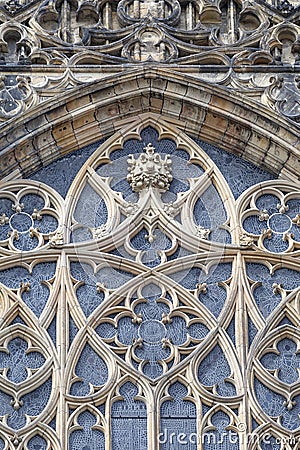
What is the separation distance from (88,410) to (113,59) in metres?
4.56

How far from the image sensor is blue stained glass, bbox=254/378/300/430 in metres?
23.6

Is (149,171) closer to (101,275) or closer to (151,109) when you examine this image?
(151,109)

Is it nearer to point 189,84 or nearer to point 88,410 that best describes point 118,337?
point 88,410

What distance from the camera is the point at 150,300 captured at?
79.7 ft

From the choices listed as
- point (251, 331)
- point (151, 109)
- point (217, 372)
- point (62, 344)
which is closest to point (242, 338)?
point (251, 331)

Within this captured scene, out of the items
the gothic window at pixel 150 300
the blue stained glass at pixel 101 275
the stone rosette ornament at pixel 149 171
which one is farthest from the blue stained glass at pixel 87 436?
the stone rosette ornament at pixel 149 171

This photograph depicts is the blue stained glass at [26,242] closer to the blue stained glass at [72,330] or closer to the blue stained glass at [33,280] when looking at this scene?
the blue stained glass at [33,280]

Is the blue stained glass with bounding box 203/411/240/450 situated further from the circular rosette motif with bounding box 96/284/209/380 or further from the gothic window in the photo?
the circular rosette motif with bounding box 96/284/209/380

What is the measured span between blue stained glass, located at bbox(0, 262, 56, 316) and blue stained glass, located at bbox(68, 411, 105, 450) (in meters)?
1.52

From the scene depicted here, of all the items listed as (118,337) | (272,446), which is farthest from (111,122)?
(272,446)

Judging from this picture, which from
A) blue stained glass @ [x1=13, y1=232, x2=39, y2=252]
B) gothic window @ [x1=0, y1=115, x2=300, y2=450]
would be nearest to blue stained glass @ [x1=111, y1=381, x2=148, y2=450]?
gothic window @ [x1=0, y1=115, x2=300, y2=450]

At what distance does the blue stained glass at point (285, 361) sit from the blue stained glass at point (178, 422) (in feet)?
3.50

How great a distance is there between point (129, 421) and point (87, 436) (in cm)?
53

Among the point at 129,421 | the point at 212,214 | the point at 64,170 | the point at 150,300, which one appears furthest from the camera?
the point at 64,170
